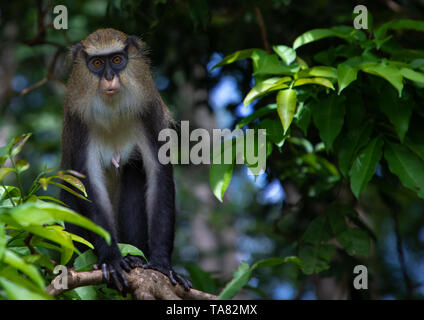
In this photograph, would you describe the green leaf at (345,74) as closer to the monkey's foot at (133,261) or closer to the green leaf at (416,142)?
the green leaf at (416,142)

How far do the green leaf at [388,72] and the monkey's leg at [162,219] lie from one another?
2.08m

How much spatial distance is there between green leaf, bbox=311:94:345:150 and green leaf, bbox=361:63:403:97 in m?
0.41

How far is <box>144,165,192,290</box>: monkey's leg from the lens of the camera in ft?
15.1

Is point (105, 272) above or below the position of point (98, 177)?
below

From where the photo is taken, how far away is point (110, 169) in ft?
17.0

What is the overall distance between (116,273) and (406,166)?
2184mm

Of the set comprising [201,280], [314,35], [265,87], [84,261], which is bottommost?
[201,280]

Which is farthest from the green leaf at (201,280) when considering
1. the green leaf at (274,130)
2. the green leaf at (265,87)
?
the green leaf at (265,87)

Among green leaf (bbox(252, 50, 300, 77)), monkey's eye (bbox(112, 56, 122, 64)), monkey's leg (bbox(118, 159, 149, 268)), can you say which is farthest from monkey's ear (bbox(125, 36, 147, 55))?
green leaf (bbox(252, 50, 300, 77))

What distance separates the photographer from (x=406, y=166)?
154 inches

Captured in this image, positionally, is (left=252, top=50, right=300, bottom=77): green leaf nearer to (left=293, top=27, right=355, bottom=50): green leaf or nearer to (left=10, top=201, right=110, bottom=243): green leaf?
(left=293, top=27, right=355, bottom=50): green leaf

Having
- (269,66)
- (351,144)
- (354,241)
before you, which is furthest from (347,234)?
(269,66)

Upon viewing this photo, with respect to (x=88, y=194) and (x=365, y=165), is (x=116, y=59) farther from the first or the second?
(x=365, y=165)
